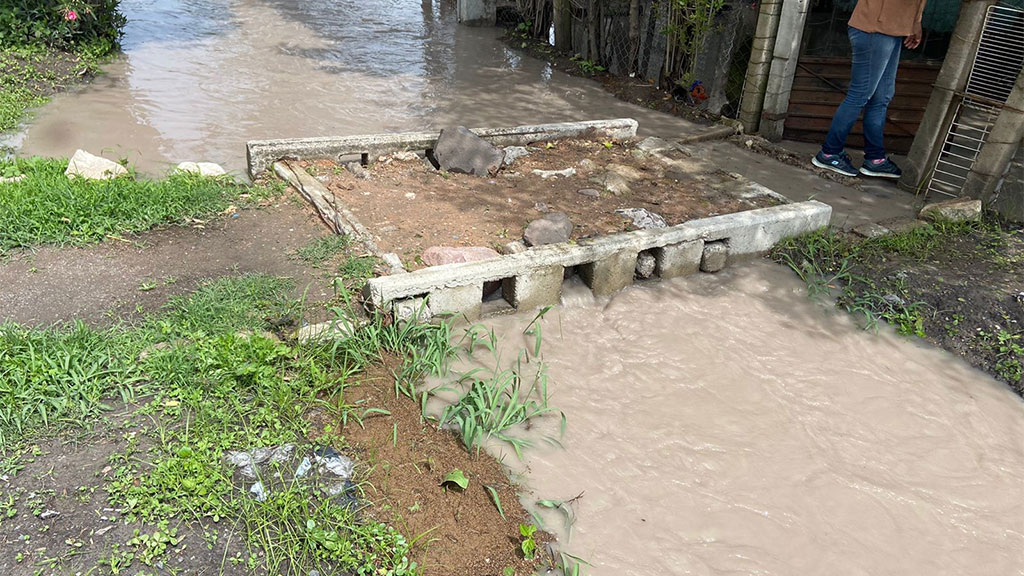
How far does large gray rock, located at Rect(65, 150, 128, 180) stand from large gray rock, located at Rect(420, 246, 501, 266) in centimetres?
257

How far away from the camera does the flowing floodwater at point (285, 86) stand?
6.93 meters

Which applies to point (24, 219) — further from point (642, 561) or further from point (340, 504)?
point (642, 561)

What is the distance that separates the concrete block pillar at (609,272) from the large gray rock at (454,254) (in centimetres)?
57

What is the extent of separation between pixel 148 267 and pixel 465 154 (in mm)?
2504

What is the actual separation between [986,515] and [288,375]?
3162mm

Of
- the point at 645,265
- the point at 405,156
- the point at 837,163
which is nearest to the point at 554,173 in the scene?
the point at 405,156

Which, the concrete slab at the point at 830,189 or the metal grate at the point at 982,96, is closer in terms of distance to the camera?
the metal grate at the point at 982,96

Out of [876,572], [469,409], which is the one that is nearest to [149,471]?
[469,409]

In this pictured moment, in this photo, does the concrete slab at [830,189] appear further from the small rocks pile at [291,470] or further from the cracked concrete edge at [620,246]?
the small rocks pile at [291,470]

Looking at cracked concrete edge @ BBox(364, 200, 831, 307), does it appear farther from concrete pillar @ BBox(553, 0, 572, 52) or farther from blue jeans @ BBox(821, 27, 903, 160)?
concrete pillar @ BBox(553, 0, 572, 52)

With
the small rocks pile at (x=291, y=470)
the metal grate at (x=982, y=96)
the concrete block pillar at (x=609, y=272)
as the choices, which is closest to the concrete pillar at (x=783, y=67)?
the metal grate at (x=982, y=96)

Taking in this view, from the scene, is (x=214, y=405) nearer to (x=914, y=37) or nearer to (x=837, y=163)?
(x=837, y=163)

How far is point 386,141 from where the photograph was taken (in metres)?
5.90

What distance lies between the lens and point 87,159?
538 cm
